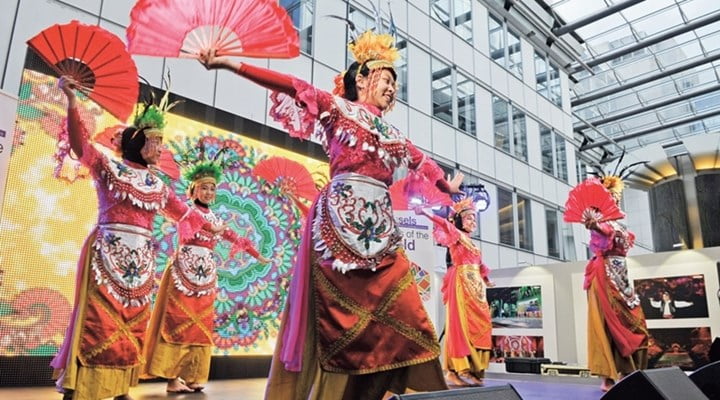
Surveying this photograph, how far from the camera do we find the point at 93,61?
104 inches

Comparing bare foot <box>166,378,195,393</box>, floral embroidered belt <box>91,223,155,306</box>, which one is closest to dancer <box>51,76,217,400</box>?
floral embroidered belt <box>91,223,155,306</box>

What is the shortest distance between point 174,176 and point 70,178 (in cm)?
67

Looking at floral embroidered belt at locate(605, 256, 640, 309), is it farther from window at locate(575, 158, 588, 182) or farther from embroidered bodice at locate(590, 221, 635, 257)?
window at locate(575, 158, 588, 182)

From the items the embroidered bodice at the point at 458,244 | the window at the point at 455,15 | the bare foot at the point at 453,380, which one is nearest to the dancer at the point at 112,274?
the embroidered bodice at the point at 458,244

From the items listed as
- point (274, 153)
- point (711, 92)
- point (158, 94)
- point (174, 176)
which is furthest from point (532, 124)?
point (174, 176)

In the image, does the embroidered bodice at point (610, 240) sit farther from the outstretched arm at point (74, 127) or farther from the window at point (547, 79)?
the window at point (547, 79)

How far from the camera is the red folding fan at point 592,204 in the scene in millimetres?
4391

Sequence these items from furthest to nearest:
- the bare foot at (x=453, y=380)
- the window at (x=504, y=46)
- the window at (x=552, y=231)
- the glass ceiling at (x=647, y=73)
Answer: the window at (x=552, y=231)
the glass ceiling at (x=647, y=73)
the window at (x=504, y=46)
the bare foot at (x=453, y=380)

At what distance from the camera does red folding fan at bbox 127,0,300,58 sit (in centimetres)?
184

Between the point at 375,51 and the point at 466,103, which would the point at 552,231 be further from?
the point at 375,51

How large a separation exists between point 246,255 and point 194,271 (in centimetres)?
177

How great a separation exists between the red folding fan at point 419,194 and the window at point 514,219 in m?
7.82

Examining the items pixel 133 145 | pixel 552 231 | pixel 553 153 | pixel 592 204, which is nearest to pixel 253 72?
pixel 133 145

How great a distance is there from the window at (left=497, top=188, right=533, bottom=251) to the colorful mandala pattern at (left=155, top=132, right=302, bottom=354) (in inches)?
233
